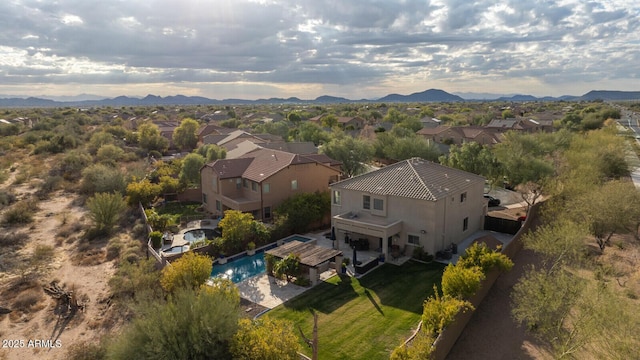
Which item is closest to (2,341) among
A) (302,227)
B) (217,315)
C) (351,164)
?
(217,315)

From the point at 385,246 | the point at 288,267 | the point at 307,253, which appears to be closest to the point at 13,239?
the point at 288,267

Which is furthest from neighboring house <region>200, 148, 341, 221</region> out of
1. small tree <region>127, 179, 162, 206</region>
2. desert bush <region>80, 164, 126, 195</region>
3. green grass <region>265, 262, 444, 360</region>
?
green grass <region>265, 262, 444, 360</region>

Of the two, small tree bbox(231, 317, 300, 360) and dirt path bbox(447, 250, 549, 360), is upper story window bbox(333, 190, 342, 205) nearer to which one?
dirt path bbox(447, 250, 549, 360)

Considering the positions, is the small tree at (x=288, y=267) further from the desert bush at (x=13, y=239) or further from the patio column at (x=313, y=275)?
the desert bush at (x=13, y=239)

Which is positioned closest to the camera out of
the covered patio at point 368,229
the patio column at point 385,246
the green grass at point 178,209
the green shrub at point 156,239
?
the patio column at point 385,246

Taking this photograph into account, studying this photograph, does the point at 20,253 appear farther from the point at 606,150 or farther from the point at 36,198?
the point at 606,150

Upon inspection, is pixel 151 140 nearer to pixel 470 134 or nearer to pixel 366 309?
pixel 470 134

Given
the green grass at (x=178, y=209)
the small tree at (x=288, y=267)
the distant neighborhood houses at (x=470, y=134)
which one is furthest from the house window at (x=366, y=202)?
the distant neighborhood houses at (x=470, y=134)
